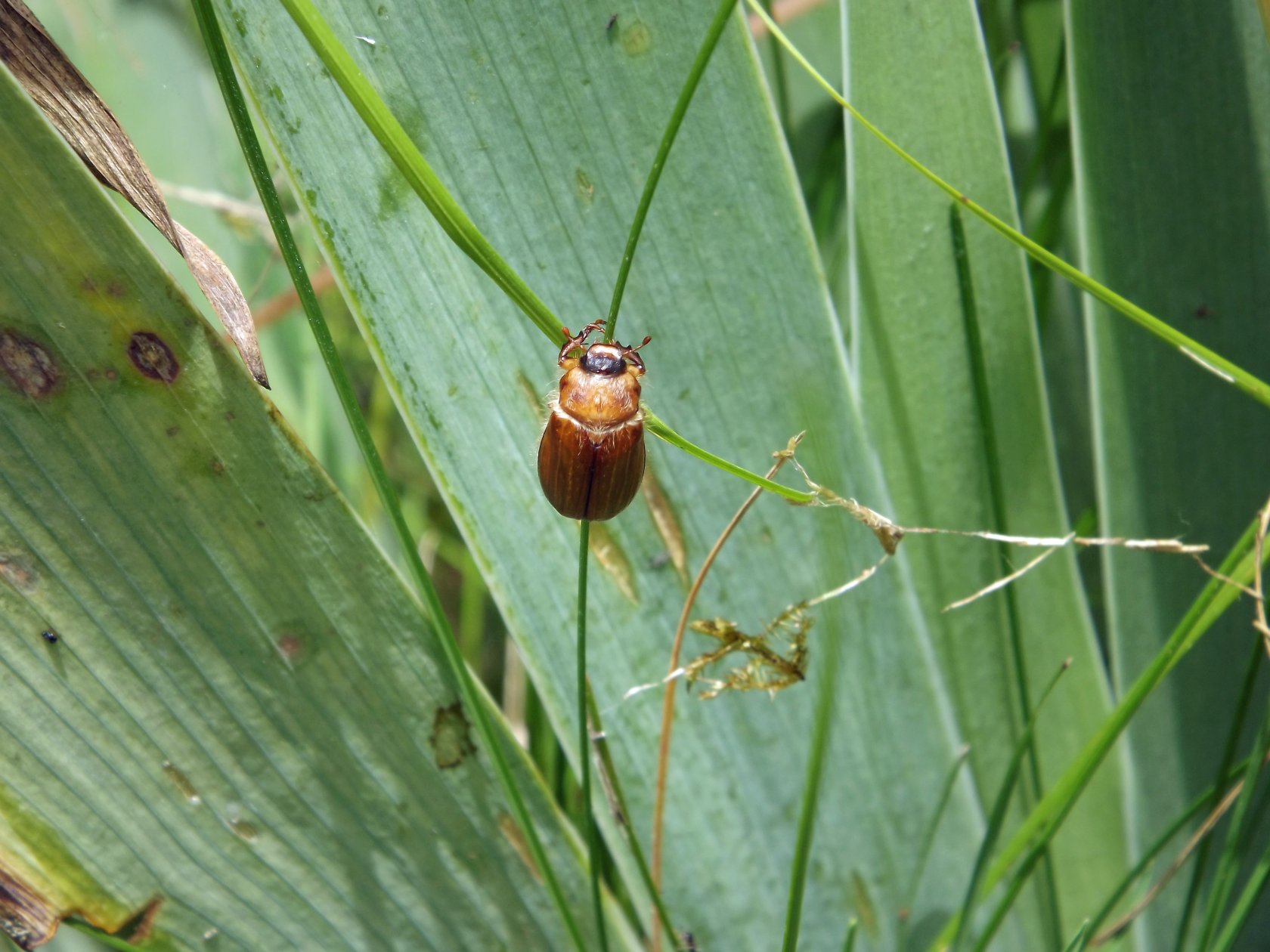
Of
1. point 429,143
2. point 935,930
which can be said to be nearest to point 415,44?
point 429,143

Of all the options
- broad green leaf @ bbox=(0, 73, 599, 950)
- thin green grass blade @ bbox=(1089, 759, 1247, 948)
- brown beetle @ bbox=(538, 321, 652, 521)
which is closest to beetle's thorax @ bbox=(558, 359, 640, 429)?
brown beetle @ bbox=(538, 321, 652, 521)

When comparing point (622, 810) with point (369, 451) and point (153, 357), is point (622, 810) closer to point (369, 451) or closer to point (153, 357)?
point (369, 451)

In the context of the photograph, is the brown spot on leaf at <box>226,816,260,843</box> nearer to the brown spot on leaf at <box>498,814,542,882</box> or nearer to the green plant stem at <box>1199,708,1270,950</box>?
the brown spot on leaf at <box>498,814,542,882</box>

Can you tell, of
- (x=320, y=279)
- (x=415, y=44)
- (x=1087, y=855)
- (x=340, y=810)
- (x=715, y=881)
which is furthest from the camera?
(x=320, y=279)

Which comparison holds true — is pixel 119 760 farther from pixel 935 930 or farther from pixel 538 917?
pixel 935 930

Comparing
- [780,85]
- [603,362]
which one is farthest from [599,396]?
[780,85]

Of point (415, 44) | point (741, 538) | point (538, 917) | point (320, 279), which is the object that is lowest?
point (538, 917)
